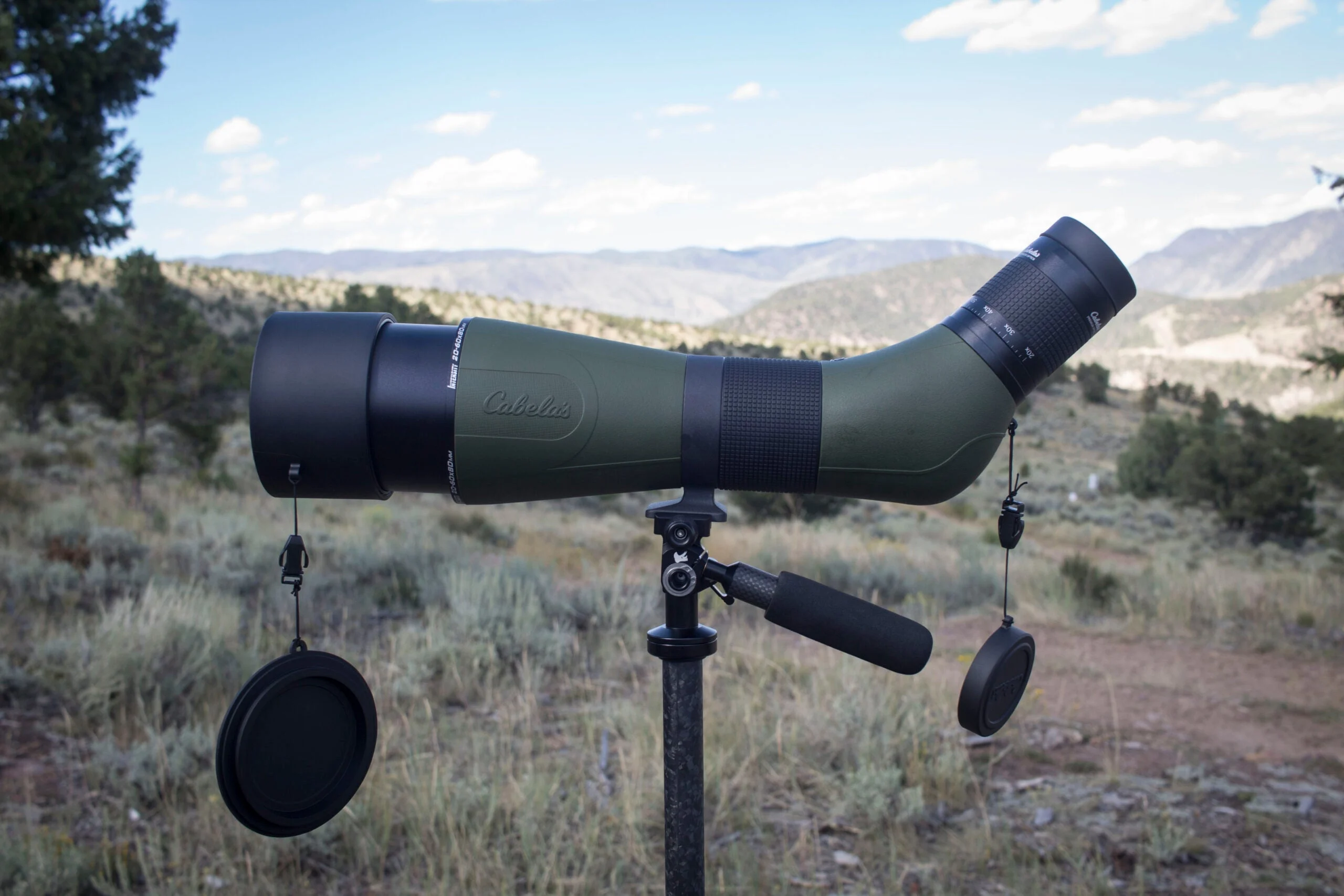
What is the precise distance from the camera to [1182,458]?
1574 centimetres

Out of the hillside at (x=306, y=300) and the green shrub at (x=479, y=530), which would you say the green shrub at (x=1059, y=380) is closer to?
the hillside at (x=306, y=300)

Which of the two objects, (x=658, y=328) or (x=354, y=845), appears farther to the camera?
(x=658, y=328)

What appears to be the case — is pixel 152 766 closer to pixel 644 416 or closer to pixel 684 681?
pixel 684 681

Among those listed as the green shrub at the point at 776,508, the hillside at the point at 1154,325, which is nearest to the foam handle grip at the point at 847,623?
the green shrub at the point at 776,508

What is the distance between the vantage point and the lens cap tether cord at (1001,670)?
140 centimetres

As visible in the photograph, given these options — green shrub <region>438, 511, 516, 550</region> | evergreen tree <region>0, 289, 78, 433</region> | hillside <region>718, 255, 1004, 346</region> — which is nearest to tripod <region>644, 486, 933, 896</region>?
green shrub <region>438, 511, 516, 550</region>

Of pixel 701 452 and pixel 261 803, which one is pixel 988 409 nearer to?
pixel 701 452

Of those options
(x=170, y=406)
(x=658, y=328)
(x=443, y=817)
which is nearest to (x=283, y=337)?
(x=443, y=817)

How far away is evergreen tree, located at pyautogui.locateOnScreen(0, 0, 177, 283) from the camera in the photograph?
5.64 metres

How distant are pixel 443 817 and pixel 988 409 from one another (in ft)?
7.81

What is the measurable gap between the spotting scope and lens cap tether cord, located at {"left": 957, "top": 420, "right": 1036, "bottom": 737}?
0.37 ft

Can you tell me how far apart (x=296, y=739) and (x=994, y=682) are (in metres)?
1.08

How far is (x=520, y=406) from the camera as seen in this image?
133 centimetres

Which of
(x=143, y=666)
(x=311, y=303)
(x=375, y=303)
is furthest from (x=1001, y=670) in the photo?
(x=311, y=303)
